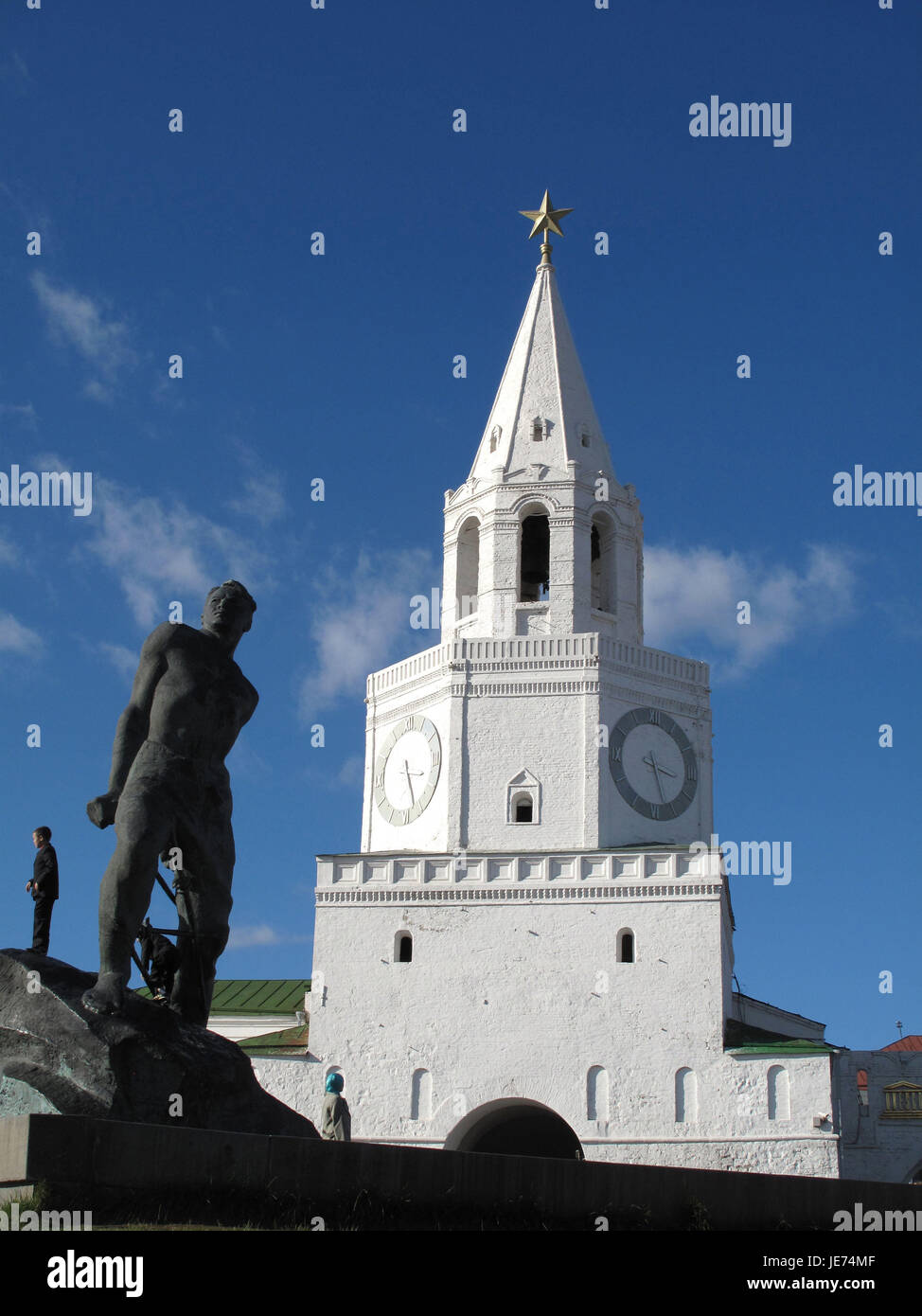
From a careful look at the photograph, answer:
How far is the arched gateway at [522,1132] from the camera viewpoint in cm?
3184

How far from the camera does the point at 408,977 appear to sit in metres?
32.5

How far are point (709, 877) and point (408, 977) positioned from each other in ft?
20.9

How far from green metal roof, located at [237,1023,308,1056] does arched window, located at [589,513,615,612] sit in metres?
11.4

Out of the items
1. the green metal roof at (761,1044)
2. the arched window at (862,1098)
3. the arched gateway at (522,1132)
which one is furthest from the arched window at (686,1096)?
the arched window at (862,1098)

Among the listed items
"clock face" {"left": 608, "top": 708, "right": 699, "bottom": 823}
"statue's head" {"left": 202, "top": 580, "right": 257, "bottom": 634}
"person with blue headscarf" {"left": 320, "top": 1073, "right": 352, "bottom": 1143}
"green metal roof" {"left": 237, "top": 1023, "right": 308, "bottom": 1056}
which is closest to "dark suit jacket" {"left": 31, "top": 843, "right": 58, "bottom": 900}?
"statue's head" {"left": 202, "top": 580, "right": 257, "bottom": 634}

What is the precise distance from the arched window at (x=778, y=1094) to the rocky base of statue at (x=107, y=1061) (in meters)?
21.2

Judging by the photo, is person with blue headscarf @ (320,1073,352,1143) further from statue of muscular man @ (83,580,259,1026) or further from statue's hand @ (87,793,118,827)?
statue's hand @ (87,793,118,827)

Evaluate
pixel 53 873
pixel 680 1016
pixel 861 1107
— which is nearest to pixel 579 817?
pixel 680 1016

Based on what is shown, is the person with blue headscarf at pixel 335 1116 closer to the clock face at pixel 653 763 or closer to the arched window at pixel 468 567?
the clock face at pixel 653 763

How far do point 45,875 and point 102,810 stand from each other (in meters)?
1.34

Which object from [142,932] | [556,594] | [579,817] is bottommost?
[142,932]

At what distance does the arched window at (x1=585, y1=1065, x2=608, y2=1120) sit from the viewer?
30828mm
